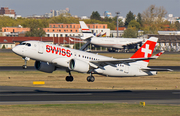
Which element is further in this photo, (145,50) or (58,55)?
(145,50)

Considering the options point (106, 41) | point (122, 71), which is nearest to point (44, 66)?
point (122, 71)

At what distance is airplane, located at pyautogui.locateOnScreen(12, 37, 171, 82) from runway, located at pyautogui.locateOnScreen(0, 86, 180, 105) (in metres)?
3.24

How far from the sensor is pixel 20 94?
44.8 metres

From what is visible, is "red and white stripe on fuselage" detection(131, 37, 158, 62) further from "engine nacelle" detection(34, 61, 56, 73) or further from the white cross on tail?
"engine nacelle" detection(34, 61, 56, 73)

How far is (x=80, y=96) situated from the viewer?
4359cm

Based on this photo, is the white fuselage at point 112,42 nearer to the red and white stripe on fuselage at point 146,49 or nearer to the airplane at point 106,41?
the airplane at point 106,41

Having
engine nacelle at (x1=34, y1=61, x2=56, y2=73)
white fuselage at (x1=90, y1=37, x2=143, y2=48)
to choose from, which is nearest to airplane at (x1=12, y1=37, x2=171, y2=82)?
engine nacelle at (x1=34, y1=61, x2=56, y2=73)

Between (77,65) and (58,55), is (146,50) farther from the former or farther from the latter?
(58,55)

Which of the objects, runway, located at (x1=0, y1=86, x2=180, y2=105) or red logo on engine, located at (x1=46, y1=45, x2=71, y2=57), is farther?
red logo on engine, located at (x1=46, y1=45, x2=71, y2=57)

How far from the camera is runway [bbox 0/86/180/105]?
40.2 m

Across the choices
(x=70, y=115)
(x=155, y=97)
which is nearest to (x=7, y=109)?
(x=70, y=115)

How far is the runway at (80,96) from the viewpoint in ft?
132

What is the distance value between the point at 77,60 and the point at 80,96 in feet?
18.4

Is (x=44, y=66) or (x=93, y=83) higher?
(x=44, y=66)
